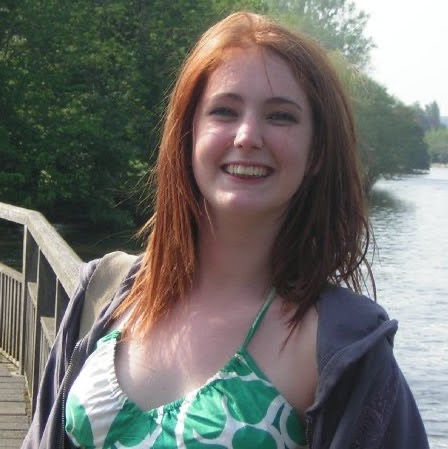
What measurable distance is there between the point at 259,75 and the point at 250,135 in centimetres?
12

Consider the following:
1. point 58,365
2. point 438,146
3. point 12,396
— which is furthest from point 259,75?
point 438,146

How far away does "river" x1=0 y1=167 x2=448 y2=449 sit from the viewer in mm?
13906

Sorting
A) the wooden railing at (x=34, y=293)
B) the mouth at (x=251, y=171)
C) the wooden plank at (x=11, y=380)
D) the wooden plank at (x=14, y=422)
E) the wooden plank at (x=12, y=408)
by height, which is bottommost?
the wooden plank at (x=11, y=380)

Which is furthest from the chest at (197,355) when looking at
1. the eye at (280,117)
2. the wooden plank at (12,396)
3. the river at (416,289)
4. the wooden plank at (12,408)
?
the wooden plank at (12,396)

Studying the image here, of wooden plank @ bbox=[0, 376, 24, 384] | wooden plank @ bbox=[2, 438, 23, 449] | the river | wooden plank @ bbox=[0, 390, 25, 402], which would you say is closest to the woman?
the river

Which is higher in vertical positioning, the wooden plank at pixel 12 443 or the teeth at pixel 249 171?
the teeth at pixel 249 171

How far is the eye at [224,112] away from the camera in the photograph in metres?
1.94

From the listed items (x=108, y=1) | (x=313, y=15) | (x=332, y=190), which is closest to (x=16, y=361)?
(x=332, y=190)

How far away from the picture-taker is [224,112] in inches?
76.8

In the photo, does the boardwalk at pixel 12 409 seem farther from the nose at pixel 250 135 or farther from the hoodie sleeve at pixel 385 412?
the hoodie sleeve at pixel 385 412


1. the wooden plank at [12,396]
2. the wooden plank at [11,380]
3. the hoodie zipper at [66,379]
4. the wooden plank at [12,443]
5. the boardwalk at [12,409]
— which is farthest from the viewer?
the wooden plank at [11,380]

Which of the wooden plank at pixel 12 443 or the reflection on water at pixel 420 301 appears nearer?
the wooden plank at pixel 12 443

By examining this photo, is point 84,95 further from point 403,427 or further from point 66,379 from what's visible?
point 403,427

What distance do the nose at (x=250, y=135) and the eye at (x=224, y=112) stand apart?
5 centimetres
